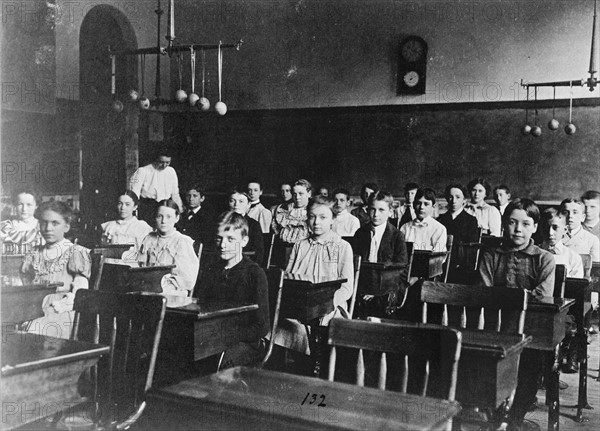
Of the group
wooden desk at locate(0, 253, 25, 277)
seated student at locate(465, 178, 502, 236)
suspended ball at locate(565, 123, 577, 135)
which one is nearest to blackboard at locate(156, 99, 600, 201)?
suspended ball at locate(565, 123, 577, 135)

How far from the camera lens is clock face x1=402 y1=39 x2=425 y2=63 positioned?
1002 cm

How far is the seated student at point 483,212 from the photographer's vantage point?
7.80 meters

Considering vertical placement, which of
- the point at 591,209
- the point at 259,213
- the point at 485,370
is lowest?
the point at 485,370

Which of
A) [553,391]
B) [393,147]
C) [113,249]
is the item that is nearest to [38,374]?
[553,391]

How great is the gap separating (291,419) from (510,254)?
2.54 meters

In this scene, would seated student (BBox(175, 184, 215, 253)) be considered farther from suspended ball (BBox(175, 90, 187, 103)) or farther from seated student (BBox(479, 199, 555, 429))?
seated student (BBox(479, 199, 555, 429))

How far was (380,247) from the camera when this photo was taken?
5082 mm

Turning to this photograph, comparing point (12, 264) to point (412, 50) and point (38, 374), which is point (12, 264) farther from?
point (412, 50)

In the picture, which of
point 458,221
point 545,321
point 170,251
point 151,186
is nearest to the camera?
point 545,321

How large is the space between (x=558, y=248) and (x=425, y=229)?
180 centimetres

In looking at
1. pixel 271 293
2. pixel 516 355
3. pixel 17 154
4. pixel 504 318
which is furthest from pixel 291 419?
pixel 17 154

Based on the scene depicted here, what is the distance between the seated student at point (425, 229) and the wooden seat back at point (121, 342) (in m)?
4.24

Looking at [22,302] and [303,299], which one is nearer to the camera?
[22,302]

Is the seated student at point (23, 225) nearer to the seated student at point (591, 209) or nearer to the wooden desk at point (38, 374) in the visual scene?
the wooden desk at point (38, 374)
